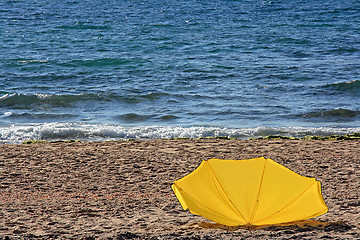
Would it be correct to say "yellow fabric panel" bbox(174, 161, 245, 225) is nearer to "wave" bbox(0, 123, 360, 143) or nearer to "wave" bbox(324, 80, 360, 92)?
"wave" bbox(0, 123, 360, 143)

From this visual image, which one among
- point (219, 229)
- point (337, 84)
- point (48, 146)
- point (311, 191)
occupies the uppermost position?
point (311, 191)

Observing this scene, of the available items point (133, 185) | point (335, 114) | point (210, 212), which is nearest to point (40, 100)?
point (133, 185)

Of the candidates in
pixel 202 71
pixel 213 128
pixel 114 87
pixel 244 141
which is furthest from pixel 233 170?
pixel 202 71

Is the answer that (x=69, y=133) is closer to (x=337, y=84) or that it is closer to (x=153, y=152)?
(x=153, y=152)

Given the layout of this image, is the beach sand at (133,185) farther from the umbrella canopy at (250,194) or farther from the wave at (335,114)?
the wave at (335,114)

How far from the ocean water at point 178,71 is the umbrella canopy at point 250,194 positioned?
582cm

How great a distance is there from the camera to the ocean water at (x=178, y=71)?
1191 cm

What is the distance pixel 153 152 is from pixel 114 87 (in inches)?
301

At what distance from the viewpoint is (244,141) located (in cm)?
974

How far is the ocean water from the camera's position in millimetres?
11914

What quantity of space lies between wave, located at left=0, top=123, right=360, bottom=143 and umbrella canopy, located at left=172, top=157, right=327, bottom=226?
18.6ft

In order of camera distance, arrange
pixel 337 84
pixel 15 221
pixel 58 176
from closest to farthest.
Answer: pixel 15 221
pixel 58 176
pixel 337 84

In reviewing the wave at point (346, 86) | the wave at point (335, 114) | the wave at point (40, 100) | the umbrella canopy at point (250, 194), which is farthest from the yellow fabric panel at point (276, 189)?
the wave at point (346, 86)

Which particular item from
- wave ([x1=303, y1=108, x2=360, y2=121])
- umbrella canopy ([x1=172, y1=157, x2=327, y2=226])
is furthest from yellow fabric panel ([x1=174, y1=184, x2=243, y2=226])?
wave ([x1=303, y1=108, x2=360, y2=121])
